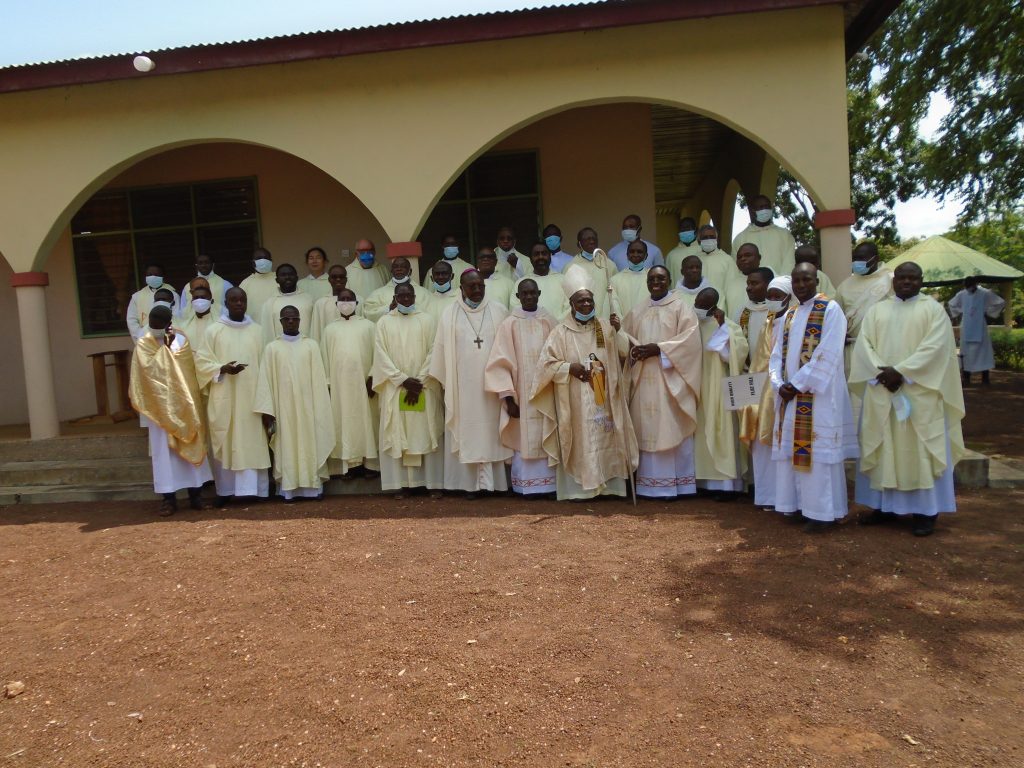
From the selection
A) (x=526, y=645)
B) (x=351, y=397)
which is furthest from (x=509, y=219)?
(x=526, y=645)

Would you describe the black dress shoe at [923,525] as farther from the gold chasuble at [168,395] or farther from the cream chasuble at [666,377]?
the gold chasuble at [168,395]

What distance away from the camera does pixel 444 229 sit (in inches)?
408

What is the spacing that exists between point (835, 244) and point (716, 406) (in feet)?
7.04

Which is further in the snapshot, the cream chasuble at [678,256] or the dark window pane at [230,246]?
the dark window pane at [230,246]

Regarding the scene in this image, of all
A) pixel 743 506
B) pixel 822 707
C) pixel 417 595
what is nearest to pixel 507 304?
pixel 743 506

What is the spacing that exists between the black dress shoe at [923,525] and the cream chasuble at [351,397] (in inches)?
177

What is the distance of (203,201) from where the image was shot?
10609 mm

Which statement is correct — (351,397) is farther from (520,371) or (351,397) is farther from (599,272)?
(599,272)

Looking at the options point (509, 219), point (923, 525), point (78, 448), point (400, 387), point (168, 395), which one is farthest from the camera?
point (509, 219)

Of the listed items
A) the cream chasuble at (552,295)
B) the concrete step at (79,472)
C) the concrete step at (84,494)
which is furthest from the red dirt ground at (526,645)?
the cream chasuble at (552,295)

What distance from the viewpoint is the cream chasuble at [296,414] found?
734cm

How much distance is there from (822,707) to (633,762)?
886 millimetres

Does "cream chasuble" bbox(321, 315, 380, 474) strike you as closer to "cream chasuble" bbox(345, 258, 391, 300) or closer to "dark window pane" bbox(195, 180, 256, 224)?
"cream chasuble" bbox(345, 258, 391, 300)

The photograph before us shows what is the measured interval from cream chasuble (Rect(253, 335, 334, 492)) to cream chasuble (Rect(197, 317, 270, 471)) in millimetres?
138
